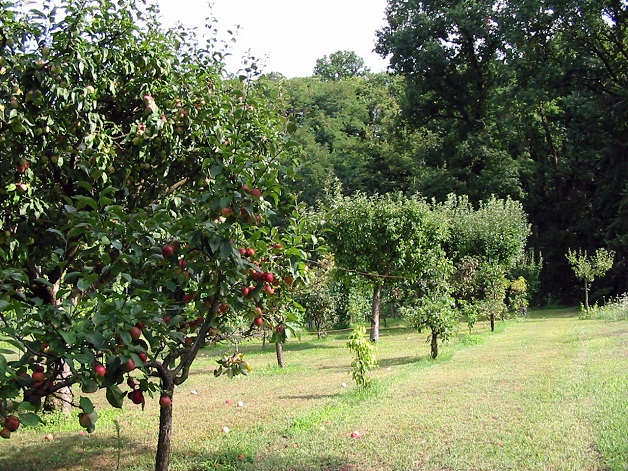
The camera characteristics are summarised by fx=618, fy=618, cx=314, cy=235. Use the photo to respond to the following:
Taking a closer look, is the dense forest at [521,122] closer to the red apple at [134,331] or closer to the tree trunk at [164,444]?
the tree trunk at [164,444]

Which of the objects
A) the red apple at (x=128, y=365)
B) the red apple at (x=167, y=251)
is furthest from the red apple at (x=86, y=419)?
the red apple at (x=167, y=251)

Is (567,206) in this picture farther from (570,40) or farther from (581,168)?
(570,40)

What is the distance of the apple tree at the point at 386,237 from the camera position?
18016mm

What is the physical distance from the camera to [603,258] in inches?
947

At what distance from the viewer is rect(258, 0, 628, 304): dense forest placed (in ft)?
85.9

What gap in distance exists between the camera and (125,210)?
5012mm

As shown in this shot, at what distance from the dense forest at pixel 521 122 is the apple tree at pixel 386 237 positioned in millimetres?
11206

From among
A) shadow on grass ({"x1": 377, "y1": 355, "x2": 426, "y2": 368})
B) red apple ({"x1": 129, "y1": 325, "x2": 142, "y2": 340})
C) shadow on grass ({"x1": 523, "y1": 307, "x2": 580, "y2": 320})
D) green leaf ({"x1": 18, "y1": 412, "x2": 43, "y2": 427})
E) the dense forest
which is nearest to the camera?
green leaf ({"x1": 18, "y1": 412, "x2": 43, "y2": 427})

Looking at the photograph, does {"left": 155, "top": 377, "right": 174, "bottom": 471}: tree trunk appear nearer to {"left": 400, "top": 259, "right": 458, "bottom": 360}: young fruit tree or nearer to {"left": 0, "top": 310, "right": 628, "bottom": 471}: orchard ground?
{"left": 0, "top": 310, "right": 628, "bottom": 471}: orchard ground

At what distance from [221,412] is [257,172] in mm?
5587

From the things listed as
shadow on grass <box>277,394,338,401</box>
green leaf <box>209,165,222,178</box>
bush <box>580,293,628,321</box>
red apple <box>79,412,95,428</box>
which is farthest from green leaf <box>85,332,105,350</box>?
bush <box>580,293,628,321</box>

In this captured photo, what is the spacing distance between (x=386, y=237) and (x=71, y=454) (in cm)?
1311

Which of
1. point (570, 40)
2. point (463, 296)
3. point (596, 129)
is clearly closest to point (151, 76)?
point (463, 296)

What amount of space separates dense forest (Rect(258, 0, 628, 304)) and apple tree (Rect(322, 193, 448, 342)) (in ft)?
36.8
